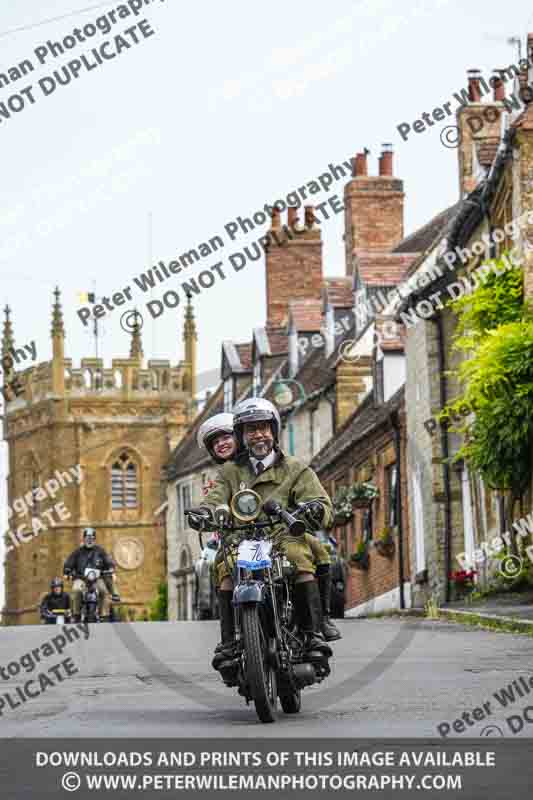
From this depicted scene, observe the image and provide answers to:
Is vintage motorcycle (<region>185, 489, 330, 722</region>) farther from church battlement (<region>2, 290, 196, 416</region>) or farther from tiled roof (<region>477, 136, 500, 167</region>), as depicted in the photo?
church battlement (<region>2, 290, 196, 416</region>)

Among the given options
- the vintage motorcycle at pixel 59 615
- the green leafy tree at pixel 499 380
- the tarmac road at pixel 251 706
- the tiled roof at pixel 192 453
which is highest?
the tiled roof at pixel 192 453

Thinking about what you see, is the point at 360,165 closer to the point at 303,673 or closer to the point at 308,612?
the point at 308,612

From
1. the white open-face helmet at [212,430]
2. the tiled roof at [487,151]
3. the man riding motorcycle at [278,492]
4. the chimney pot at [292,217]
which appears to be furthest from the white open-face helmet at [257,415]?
the chimney pot at [292,217]

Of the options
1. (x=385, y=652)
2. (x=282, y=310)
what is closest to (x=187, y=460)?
(x=282, y=310)

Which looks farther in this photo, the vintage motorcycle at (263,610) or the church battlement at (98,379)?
the church battlement at (98,379)

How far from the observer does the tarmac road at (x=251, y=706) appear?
9.70 m

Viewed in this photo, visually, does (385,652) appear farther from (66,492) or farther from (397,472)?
(66,492)

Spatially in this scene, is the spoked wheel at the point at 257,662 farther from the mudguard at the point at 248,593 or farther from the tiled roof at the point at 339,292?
the tiled roof at the point at 339,292

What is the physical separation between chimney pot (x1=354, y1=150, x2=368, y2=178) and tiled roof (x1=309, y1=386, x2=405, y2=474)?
22.3ft

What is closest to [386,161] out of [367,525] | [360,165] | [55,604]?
[360,165]

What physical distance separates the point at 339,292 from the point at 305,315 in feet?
17.6

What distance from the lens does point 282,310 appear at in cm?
6256

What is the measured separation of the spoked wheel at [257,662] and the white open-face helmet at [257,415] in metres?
1.25

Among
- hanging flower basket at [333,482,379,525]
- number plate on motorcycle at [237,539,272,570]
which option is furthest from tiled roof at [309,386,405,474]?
number plate on motorcycle at [237,539,272,570]
